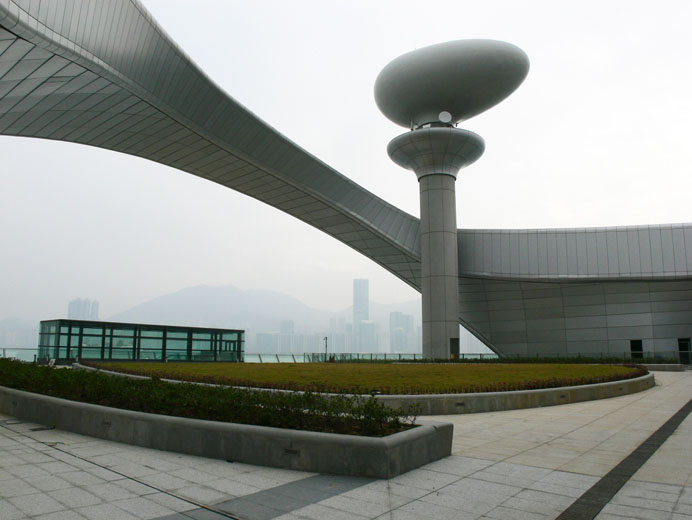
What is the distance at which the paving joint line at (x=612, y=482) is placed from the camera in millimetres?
5211

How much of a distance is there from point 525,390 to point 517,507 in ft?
30.7

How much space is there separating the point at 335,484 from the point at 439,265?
3164 centimetres

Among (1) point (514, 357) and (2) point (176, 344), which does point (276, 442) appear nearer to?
(2) point (176, 344)

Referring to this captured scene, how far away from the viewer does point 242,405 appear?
8.09 metres

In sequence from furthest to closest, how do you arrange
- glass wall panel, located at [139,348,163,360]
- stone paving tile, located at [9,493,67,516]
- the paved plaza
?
glass wall panel, located at [139,348,163,360] → the paved plaza → stone paving tile, located at [9,493,67,516]

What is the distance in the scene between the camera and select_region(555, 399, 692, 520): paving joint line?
5.21 m

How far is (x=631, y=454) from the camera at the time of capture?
787 cm

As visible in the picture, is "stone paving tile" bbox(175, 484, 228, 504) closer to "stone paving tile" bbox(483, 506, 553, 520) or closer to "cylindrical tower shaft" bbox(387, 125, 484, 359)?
"stone paving tile" bbox(483, 506, 553, 520)

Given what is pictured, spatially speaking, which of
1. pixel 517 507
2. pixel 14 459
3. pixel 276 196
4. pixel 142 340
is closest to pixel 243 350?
pixel 142 340

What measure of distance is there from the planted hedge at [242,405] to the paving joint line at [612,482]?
2434 millimetres

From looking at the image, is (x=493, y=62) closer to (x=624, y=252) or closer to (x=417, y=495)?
(x=624, y=252)

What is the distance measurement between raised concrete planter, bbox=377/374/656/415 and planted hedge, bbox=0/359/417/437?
3.53 m

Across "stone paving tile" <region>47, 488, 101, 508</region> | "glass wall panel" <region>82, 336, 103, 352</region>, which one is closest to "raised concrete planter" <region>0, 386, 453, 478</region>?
"stone paving tile" <region>47, 488, 101, 508</region>

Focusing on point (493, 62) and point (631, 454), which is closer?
point (631, 454)
